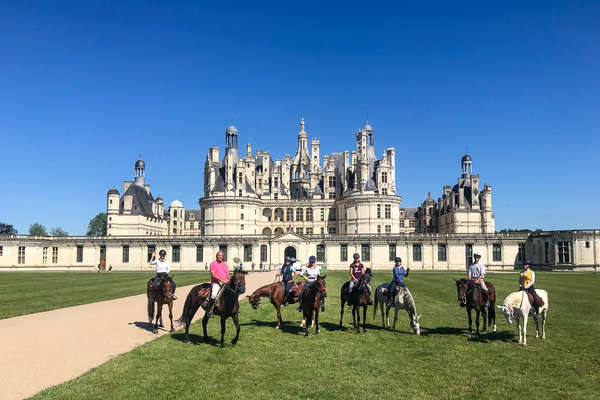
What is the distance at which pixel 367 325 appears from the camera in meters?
18.1

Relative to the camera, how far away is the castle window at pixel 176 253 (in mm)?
75375

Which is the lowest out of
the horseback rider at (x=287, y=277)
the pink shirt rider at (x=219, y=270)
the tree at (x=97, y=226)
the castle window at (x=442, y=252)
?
the castle window at (x=442, y=252)

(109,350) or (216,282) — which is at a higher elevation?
(216,282)

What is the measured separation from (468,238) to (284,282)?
61.1 metres

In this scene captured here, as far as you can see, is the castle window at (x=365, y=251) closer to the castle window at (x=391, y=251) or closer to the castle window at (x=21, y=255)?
the castle window at (x=391, y=251)

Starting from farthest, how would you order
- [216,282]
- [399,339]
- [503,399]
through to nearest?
[399,339], [216,282], [503,399]

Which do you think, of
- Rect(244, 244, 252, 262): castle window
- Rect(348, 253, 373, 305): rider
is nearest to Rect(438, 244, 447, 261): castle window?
Rect(244, 244, 252, 262): castle window

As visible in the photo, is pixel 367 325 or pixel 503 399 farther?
pixel 367 325

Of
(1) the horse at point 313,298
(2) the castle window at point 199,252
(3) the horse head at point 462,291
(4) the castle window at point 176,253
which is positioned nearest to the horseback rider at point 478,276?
(3) the horse head at point 462,291

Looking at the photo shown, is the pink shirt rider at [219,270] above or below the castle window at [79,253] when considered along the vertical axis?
above

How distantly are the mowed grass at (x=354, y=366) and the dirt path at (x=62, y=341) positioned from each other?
2.44ft

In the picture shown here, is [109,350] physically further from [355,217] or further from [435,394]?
[355,217]

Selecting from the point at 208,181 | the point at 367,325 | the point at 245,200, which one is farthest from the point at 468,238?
the point at 367,325

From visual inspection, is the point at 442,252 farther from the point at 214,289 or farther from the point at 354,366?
the point at 354,366
